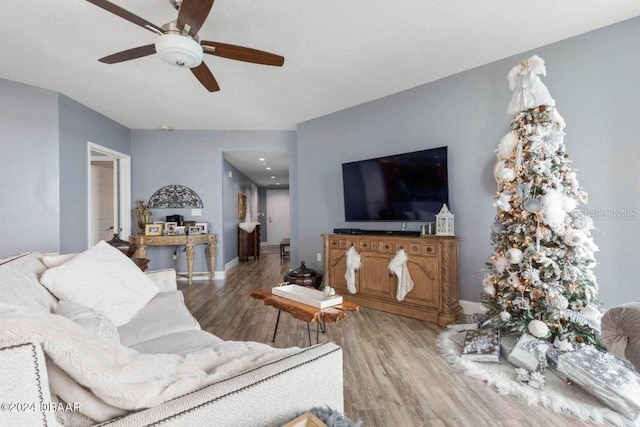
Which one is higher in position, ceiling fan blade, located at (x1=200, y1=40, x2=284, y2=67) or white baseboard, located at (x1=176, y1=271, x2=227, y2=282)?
ceiling fan blade, located at (x1=200, y1=40, x2=284, y2=67)

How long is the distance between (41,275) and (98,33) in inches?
77.9

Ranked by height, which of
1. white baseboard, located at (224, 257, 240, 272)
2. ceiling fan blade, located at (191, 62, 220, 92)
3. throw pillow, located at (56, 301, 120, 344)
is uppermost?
ceiling fan blade, located at (191, 62, 220, 92)

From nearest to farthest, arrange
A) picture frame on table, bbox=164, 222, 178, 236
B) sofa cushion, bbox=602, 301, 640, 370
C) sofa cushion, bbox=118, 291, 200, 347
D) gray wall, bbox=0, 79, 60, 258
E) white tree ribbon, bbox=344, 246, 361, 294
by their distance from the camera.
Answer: sofa cushion, bbox=602, 301, 640, 370 → sofa cushion, bbox=118, 291, 200, 347 → gray wall, bbox=0, 79, 60, 258 → white tree ribbon, bbox=344, 246, 361, 294 → picture frame on table, bbox=164, 222, 178, 236

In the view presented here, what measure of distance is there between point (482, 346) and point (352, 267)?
1.57m

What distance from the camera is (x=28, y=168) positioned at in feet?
11.1

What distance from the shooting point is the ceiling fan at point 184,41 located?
1.68 m

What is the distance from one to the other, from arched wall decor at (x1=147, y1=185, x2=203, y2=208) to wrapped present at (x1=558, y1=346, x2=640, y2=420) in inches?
199

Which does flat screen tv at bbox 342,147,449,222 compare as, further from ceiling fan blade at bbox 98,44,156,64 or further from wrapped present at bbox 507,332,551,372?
ceiling fan blade at bbox 98,44,156,64

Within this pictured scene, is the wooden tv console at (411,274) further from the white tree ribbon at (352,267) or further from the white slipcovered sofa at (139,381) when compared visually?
the white slipcovered sofa at (139,381)

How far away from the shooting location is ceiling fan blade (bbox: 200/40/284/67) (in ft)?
6.72

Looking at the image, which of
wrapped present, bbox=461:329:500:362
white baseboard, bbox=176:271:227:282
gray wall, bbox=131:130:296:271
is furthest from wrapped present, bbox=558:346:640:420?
white baseboard, bbox=176:271:227:282

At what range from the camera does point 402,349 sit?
2377 millimetres

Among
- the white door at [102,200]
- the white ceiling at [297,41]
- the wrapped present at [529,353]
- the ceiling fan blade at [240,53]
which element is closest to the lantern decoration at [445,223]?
the wrapped present at [529,353]

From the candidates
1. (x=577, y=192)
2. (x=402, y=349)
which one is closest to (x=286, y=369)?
(x=402, y=349)
